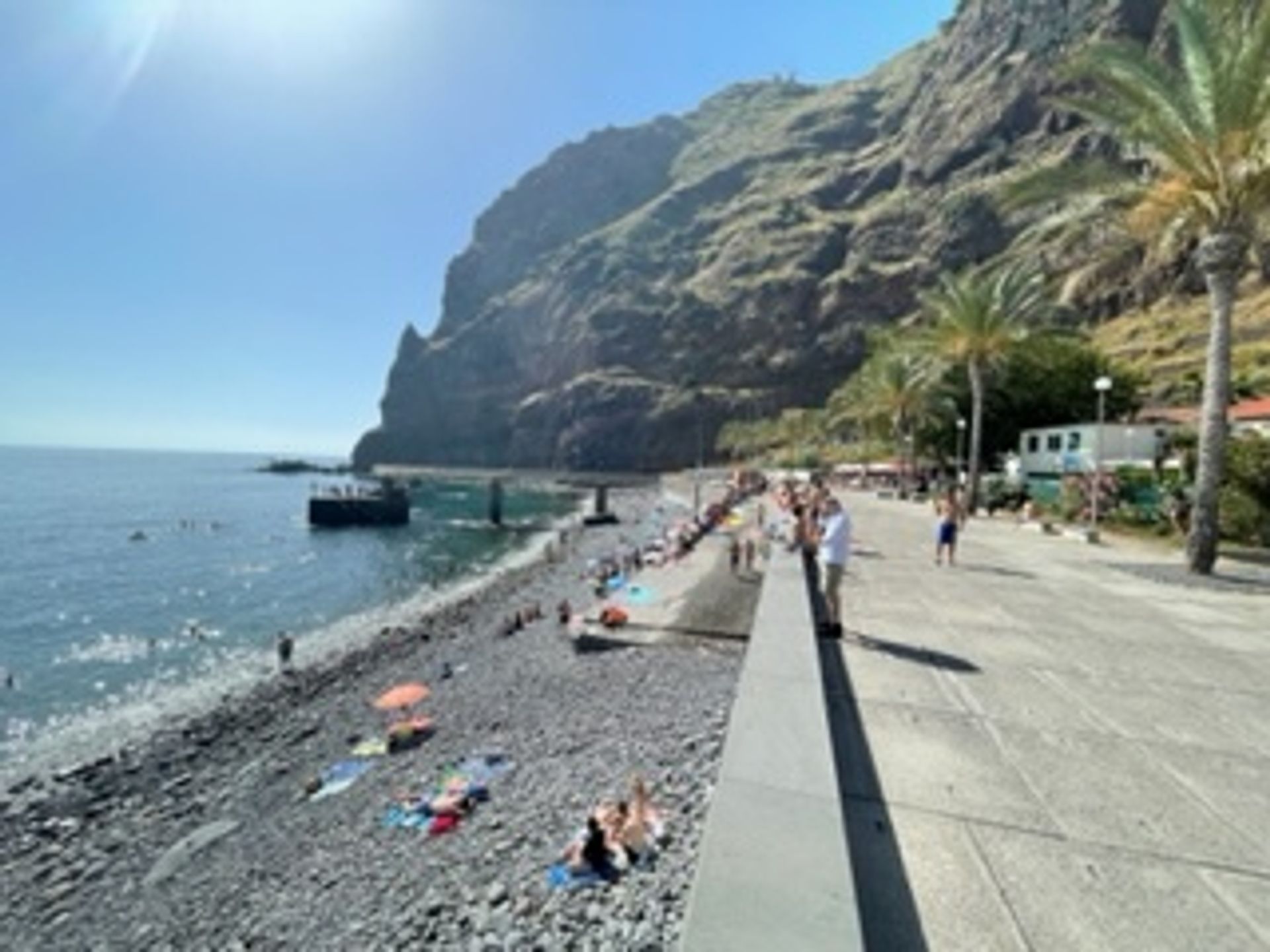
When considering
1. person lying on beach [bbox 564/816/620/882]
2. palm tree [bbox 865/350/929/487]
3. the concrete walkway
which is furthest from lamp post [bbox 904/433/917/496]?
person lying on beach [bbox 564/816/620/882]

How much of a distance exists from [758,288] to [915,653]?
139891 millimetres

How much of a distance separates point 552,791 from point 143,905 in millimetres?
5500

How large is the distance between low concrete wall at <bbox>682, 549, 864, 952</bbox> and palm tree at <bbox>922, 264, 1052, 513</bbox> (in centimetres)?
2915

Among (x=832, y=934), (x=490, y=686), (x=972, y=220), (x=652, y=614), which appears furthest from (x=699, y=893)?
(x=972, y=220)

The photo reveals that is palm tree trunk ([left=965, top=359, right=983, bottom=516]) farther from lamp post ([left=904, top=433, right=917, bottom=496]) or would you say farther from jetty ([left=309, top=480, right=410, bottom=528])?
jetty ([left=309, top=480, right=410, bottom=528])

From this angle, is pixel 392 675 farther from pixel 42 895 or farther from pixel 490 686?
pixel 42 895

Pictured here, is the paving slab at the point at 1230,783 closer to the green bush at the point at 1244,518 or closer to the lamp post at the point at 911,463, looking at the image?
the green bush at the point at 1244,518

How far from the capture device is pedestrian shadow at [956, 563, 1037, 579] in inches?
570

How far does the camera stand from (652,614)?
42.6 ft

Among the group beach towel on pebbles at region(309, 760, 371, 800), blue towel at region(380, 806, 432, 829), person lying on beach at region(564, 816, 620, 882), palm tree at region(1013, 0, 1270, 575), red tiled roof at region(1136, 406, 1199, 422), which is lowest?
beach towel on pebbles at region(309, 760, 371, 800)

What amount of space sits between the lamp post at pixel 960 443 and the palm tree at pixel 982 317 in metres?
8.84

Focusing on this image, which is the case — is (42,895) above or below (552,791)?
below

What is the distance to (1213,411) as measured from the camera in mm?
15344

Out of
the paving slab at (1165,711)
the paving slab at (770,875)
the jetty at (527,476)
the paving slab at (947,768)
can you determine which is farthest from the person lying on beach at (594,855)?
the jetty at (527,476)
